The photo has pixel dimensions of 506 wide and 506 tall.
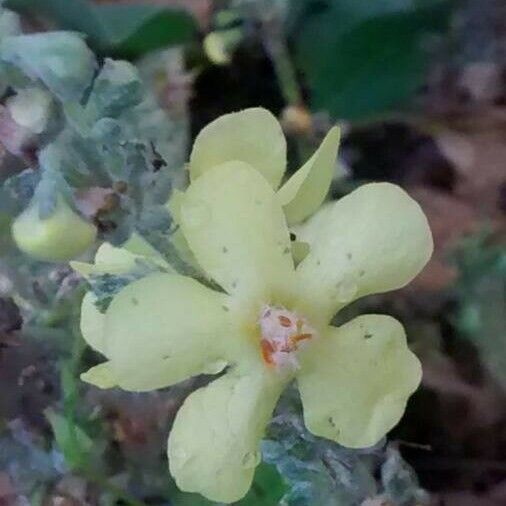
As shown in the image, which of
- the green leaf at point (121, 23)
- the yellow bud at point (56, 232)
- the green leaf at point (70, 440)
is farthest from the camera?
the green leaf at point (121, 23)

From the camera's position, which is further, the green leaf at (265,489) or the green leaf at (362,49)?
the green leaf at (362,49)

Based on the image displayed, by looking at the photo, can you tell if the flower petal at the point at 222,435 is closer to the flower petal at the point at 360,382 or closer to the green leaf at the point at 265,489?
the flower petal at the point at 360,382

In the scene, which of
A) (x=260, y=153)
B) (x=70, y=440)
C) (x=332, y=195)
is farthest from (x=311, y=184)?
(x=332, y=195)

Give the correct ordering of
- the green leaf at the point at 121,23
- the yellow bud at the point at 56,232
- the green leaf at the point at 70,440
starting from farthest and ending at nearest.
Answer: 1. the green leaf at the point at 121,23
2. the green leaf at the point at 70,440
3. the yellow bud at the point at 56,232

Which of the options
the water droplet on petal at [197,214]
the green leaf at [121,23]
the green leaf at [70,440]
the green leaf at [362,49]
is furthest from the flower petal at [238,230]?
the green leaf at [362,49]

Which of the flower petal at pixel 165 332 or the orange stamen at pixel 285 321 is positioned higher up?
the flower petal at pixel 165 332

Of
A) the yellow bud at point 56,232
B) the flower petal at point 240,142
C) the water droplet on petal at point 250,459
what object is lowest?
the water droplet on petal at point 250,459

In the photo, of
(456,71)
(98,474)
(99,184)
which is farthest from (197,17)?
(99,184)

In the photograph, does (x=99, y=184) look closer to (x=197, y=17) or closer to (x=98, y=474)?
(x=98, y=474)

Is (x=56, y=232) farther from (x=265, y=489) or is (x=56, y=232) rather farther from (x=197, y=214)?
(x=265, y=489)
